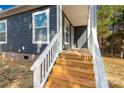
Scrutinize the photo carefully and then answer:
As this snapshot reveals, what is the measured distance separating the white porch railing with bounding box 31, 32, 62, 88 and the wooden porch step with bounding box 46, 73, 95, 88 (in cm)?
23

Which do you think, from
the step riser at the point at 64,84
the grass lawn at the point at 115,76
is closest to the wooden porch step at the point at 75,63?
the step riser at the point at 64,84

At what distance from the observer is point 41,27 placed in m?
6.25

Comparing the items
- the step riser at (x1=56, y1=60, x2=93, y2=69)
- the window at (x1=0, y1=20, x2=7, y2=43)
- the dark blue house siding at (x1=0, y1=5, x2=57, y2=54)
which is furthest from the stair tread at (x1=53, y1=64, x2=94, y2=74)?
the window at (x1=0, y1=20, x2=7, y2=43)

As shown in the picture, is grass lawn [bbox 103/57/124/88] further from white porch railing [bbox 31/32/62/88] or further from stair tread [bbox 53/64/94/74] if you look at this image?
white porch railing [bbox 31/32/62/88]

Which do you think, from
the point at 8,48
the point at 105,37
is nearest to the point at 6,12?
the point at 8,48

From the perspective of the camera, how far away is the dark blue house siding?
20.8 ft

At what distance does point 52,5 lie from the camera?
5.86 meters

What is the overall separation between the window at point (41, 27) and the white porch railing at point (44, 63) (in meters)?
1.28

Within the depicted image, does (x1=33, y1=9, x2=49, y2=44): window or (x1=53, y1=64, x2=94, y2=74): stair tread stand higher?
(x1=33, y1=9, x2=49, y2=44): window

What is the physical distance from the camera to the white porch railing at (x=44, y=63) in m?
3.18

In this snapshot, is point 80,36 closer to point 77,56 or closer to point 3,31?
point 3,31

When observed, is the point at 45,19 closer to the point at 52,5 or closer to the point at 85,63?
the point at 52,5

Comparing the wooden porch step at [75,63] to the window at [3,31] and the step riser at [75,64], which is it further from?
the window at [3,31]
